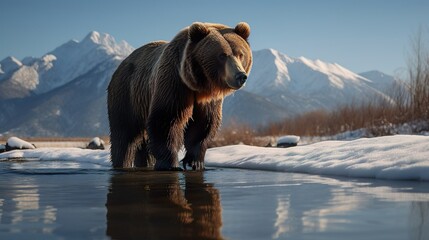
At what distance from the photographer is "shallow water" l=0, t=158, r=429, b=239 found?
196 cm

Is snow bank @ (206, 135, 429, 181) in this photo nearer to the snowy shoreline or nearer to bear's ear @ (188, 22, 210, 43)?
the snowy shoreline

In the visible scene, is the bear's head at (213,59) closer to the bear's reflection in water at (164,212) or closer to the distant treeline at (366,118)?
the bear's reflection in water at (164,212)

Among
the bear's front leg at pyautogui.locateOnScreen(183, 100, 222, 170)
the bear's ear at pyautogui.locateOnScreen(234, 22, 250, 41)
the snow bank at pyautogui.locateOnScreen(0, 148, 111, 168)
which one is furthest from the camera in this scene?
the snow bank at pyautogui.locateOnScreen(0, 148, 111, 168)

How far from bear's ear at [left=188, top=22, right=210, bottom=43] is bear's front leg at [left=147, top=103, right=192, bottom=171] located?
77 cm

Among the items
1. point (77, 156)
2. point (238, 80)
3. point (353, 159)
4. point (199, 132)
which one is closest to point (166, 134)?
point (199, 132)

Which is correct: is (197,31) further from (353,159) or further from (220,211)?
(220,211)

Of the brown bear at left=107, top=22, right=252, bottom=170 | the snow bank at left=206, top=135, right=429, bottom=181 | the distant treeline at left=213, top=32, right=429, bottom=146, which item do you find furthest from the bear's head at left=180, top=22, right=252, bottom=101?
the distant treeline at left=213, top=32, right=429, bottom=146

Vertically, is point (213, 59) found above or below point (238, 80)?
above

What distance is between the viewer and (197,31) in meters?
5.80

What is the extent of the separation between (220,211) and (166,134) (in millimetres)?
3573

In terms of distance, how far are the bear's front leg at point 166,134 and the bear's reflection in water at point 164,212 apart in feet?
6.64

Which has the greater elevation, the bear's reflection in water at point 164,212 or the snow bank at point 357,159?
the snow bank at point 357,159

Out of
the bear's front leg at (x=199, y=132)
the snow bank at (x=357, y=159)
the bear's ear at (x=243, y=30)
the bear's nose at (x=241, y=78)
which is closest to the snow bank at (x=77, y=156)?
the bear's front leg at (x=199, y=132)

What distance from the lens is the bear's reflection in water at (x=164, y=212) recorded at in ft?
6.43
